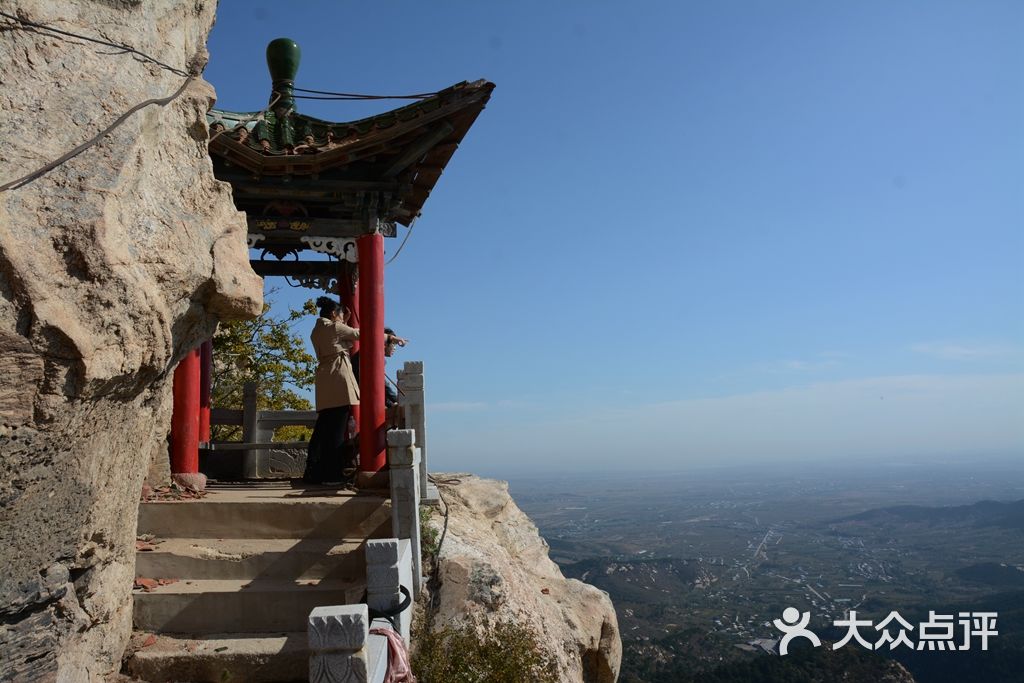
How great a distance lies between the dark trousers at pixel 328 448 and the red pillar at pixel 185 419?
47.4 inches

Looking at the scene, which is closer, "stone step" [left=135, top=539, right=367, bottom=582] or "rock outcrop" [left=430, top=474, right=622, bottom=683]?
"stone step" [left=135, top=539, right=367, bottom=582]

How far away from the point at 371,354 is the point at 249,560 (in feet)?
8.46

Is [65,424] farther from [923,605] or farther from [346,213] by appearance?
[923,605]

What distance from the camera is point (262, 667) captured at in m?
4.78

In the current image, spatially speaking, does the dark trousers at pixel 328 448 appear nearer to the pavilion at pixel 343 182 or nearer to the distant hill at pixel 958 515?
the pavilion at pixel 343 182

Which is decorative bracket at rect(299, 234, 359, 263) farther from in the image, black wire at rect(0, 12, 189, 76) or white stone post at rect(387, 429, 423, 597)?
black wire at rect(0, 12, 189, 76)

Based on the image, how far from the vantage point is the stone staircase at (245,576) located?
480 cm

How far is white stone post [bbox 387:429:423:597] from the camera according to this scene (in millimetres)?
5969

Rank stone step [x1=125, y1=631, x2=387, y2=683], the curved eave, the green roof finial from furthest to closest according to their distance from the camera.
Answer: the green roof finial, the curved eave, stone step [x1=125, y1=631, x2=387, y2=683]

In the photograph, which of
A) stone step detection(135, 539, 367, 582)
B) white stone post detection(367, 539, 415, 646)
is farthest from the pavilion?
white stone post detection(367, 539, 415, 646)

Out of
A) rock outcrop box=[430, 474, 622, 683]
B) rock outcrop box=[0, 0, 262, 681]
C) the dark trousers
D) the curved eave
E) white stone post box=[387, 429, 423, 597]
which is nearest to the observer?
rock outcrop box=[0, 0, 262, 681]

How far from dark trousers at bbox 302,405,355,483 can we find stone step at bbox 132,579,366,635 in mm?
2396

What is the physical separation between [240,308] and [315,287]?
15.9 feet

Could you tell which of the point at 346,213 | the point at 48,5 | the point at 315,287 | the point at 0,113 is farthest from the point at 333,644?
the point at 315,287
